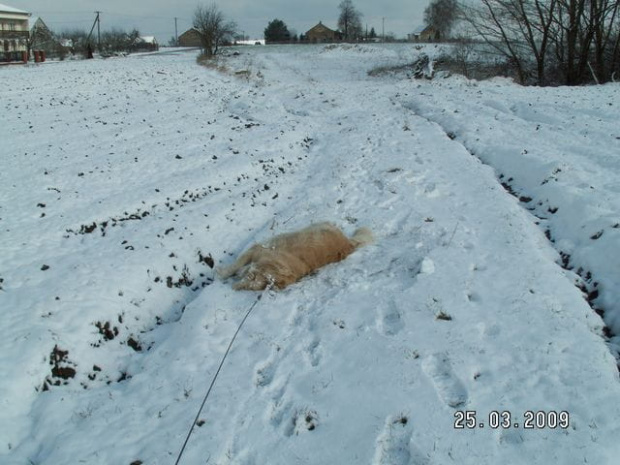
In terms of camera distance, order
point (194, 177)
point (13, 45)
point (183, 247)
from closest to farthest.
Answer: point (183, 247), point (194, 177), point (13, 45)

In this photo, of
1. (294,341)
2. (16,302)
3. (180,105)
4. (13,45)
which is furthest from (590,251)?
(13,45)

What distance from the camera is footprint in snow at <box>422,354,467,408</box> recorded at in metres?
4.16

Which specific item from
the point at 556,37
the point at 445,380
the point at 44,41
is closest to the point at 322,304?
the point at 445,380

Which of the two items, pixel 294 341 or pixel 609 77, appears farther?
pixel 609 77

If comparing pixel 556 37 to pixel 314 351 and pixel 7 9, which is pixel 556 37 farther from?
pixel 7 9

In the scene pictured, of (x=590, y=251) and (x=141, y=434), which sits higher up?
(x=590, y=251)

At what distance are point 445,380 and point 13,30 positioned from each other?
85.7 m

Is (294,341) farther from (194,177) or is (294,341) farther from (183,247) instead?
(194,177)

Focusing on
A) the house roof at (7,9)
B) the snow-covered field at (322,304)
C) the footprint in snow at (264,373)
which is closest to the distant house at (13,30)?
the house roof at (7,9)

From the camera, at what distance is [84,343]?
546 cm

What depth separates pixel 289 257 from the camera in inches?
259

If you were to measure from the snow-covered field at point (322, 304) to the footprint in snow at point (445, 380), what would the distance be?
23 millimetres

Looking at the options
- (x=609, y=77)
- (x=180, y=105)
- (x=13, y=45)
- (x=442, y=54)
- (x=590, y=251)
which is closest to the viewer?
(x=590, y=251)

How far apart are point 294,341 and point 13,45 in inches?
3186
